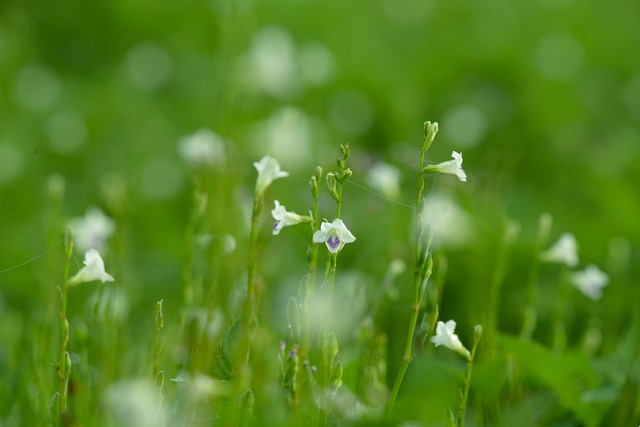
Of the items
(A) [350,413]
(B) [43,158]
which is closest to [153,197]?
(B) [43,158]

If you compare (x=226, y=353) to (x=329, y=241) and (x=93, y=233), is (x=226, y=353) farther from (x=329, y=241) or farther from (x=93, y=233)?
(x=93, y=233)

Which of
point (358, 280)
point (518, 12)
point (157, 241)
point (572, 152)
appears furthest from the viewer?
point (518, 12)

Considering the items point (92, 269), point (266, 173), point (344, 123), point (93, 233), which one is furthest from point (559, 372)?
point (344, 123)

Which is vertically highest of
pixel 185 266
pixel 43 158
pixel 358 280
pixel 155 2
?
pixel 185 266

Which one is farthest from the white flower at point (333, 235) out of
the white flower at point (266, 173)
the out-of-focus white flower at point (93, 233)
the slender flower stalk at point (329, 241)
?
the out-of-focus white flower at point (93, 233)

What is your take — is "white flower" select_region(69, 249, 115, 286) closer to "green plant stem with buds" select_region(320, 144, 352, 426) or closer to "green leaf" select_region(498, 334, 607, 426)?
"green plant stem with buds" select_region(320, 144, 352, 426)

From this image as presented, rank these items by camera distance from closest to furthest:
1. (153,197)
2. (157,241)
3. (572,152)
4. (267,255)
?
(267,255) < (157,241) < (153,197) < (572,152)

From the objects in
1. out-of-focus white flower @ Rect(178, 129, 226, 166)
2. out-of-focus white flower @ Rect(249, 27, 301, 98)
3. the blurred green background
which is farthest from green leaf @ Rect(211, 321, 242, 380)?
out-of-focus white flower @ Rect(249, 27, 301, 98)

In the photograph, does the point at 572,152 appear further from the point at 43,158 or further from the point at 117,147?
the point at 43,158
